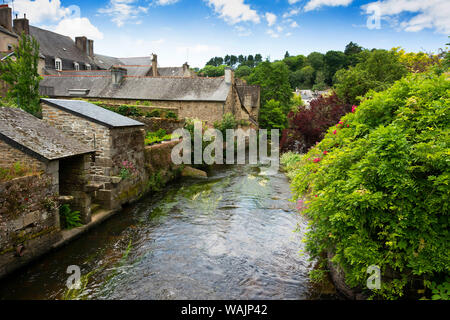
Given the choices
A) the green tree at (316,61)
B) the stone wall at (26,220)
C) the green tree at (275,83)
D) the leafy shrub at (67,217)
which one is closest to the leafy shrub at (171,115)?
the leafy shrub at (67,217)

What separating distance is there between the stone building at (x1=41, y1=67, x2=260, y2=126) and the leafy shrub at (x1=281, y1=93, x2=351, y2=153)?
1088cm

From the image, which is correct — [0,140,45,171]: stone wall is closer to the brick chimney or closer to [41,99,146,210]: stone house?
[41,99,146,210]: stone house

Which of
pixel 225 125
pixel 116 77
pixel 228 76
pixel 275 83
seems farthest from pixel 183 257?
pixel 275 83

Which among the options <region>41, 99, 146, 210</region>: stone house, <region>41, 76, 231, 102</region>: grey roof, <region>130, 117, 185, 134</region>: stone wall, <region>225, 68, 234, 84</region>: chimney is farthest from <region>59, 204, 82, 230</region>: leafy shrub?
<region>225, 68, 234, 84</region>: chimney

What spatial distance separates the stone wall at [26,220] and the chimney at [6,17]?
39.7m

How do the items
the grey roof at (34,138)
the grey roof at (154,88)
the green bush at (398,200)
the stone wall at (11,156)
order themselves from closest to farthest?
the green bush at (398,200)
the stone wall at (11,156)
the grey roof at (34,138)
the grey roof at (154,88)

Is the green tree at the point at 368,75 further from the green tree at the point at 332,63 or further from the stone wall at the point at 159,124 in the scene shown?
the green tree at the point at 332,63

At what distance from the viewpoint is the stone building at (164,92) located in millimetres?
28734

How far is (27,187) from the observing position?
21.5 ft

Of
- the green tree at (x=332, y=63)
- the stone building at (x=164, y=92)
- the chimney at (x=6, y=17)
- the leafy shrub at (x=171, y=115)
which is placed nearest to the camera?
the leafy shrub at (x=171, y=115)

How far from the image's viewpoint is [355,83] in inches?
679

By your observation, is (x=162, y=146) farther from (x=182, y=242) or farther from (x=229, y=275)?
(x=229, y=275)

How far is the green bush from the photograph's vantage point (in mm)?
3959

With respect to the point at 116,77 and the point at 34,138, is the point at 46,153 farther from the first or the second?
the point at 116,77
